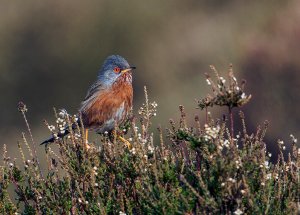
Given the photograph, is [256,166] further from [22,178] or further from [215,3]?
[215,3]

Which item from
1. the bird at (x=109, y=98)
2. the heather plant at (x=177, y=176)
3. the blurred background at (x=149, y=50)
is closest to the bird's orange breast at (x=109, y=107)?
the bird at (x=109, y=98)

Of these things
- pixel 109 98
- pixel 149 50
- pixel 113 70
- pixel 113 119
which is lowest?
pixel 113 119

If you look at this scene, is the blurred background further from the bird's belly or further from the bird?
the bird's belly

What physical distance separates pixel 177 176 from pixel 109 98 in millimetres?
3669

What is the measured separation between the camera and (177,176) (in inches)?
246

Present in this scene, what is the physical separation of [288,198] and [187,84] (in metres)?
18.2

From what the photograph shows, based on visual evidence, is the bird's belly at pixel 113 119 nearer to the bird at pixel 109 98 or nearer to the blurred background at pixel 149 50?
the bird at pixel 109 98

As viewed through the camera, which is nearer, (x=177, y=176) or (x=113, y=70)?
(x=177, y=176)

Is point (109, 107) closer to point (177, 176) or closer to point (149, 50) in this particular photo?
point (177, 176)

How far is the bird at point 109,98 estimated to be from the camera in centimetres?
969

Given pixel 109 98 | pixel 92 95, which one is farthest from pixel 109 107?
pixel 92 95

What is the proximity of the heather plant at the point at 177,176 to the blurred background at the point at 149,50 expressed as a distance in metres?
14.5

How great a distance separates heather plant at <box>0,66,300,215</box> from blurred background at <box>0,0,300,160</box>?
14521 millimetres

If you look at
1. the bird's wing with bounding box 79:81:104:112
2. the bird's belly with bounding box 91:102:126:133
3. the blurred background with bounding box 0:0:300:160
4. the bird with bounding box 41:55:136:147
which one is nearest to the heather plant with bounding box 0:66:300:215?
the bird's belly with bounding box 91:102:126:133
